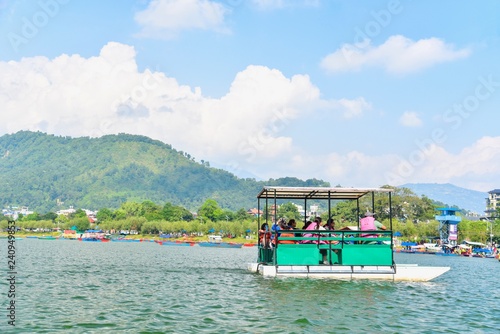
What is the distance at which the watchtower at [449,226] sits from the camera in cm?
11706

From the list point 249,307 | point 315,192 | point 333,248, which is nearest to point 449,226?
point 315,192

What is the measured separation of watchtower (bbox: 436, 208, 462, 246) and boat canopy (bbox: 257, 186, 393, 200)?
95.4 meters

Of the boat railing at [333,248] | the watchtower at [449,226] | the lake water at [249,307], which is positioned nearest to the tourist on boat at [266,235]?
the boat railing at [333,248]

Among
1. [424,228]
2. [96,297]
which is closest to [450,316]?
[96,297]

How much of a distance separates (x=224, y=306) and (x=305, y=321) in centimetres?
339

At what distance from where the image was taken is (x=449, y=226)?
119438mm

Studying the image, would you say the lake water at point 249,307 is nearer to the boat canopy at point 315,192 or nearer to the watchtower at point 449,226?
the boat canopy at point 315,192

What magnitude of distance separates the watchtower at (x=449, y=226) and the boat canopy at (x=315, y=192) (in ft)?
Answer: 313

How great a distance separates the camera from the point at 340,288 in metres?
20.9

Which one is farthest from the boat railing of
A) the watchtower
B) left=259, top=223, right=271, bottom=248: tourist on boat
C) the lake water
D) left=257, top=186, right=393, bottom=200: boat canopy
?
the watchtower

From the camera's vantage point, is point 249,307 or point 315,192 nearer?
point 249,307

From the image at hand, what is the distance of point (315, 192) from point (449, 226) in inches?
4038

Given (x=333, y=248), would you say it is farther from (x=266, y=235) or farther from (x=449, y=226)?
(x=449, y=226)

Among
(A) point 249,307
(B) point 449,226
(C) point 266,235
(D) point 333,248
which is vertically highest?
(B) point 449,226
